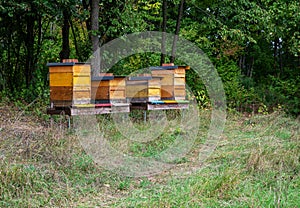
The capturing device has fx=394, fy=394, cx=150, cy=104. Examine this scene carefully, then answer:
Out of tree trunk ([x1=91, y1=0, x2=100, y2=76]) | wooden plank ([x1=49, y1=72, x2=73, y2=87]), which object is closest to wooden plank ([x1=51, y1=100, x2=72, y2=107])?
wooden plank ([x1=49, y1=72, x2=73, y2=87])

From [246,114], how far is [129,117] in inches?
179

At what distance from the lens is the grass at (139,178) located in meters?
4.32

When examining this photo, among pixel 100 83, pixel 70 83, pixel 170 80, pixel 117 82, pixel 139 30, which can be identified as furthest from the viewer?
pixel 139 30

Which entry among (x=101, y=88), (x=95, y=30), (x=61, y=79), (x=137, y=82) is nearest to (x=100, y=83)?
(x=101, y=88)

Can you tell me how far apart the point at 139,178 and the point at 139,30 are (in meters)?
5.43

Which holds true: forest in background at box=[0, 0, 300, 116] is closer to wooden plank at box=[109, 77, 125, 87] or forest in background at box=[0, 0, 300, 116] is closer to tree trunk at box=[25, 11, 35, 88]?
tree trunk at box=[25, 11, 35, 88]

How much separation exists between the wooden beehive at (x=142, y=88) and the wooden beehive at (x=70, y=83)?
128 cm

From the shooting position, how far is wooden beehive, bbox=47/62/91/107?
6324mm

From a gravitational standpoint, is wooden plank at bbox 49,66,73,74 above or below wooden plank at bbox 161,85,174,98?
above

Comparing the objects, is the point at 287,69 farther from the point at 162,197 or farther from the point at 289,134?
the point at 162,197

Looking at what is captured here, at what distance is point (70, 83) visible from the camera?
6355 mm

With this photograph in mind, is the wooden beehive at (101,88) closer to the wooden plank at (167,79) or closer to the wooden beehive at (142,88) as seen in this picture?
the wooden beehive at (142,88)

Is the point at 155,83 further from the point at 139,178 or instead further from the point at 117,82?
the point at 139,178

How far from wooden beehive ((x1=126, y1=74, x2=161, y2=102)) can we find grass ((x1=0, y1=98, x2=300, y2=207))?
779 mm
